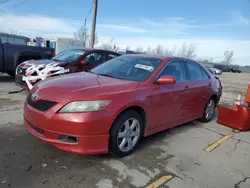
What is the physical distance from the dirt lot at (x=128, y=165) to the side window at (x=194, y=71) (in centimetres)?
132

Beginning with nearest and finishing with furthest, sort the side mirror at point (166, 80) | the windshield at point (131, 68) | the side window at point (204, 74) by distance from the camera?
the side mirror at point (166, 80) → the windshield at point (131, 68) → the side window at point (204, 74)

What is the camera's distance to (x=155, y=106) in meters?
3.70

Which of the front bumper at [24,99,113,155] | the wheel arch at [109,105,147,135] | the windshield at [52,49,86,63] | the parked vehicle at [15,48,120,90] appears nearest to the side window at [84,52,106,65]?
the parked vehicle at [15,48,120,90]

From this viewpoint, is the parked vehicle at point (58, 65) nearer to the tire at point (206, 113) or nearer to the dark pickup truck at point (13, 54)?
the dark pickup truck at point (13, 54)

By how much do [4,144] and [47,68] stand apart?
3.13m

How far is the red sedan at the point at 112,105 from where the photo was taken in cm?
291

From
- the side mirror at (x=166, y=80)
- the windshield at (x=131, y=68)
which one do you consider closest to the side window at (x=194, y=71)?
the windshield at (x=131, y=68)

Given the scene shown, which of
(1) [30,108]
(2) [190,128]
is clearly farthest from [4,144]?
(2) [190,128]

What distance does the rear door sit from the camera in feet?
15.5

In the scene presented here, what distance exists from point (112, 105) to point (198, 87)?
2493mm

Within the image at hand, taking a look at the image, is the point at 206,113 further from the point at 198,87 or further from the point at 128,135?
the point at 128,135

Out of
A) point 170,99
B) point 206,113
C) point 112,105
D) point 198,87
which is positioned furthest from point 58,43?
point 112,105

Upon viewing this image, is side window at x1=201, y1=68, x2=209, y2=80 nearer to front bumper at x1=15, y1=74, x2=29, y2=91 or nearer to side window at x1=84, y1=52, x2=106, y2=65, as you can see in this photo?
side window at x1=84, y1=52, x2=106, y2=65

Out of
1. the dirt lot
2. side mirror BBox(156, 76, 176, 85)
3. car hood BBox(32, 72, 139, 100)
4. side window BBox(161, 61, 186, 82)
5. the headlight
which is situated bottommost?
the dirt lot
